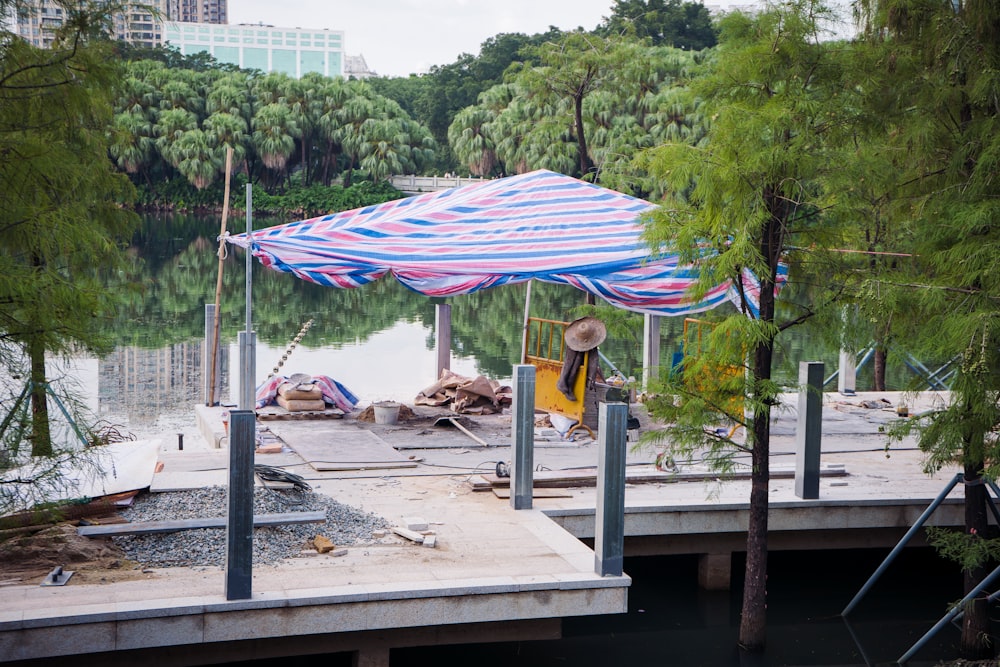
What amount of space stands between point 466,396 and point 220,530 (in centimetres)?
696

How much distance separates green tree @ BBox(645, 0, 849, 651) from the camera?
9.01 meters

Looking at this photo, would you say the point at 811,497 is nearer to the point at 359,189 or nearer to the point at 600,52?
the point at 600,52

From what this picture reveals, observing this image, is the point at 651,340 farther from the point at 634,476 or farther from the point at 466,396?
the point at 634,476

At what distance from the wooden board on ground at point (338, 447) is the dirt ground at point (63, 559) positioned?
3.52 meters

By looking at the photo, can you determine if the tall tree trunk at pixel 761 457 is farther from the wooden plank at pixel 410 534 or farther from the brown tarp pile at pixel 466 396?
the brown tarp pile at pixel 466 396

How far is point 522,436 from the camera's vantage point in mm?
10438

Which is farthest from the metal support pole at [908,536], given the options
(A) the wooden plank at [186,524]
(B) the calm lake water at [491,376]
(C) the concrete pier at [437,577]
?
(A) the wooden plank at [186,524]

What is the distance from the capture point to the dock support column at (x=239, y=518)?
7762mm

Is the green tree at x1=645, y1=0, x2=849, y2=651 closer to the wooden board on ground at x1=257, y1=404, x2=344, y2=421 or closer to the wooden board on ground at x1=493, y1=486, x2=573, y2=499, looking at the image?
the wooden board on ground at x1=493, y1=486, x2=573, y2=499

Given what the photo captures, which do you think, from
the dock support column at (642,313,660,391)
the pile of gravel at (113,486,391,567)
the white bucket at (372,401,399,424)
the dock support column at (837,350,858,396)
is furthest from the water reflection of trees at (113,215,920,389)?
the pile of gravel at (113,486,391,567)

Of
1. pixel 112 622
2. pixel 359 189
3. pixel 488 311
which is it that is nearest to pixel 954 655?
pixel 112 622

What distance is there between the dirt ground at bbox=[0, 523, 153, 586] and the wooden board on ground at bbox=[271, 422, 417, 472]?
3523mm

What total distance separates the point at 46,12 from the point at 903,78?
21.5ft

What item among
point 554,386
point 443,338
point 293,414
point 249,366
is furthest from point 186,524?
point 443,338
